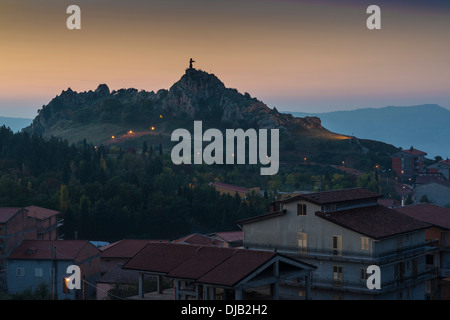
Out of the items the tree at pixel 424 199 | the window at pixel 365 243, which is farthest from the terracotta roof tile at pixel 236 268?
the tree at pixel 424 199

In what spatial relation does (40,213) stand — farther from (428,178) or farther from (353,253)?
(428,178)

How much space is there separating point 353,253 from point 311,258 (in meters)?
2.34

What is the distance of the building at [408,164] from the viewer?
513 feet

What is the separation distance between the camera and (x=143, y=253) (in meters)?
33.2

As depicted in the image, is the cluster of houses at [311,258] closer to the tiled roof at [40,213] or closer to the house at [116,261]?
the house at [116,261]

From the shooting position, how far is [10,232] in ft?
174

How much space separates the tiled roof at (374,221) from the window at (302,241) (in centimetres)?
154

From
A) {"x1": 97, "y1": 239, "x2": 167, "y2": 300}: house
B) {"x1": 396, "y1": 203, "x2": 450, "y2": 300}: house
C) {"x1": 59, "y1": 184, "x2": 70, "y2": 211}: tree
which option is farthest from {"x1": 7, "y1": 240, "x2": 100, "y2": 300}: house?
{"x1": 59, "y1": 184, "x2": 70, "y2": 211}: tree

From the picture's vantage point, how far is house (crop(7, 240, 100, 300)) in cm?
5028

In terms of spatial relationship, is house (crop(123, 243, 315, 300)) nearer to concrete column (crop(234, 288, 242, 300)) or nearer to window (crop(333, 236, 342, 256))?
concrete column (crop(234, 288, 242, 300))

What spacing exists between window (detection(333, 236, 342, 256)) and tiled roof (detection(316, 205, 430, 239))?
33.2 inches

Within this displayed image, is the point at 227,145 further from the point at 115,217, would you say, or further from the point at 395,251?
the point at 395,251
